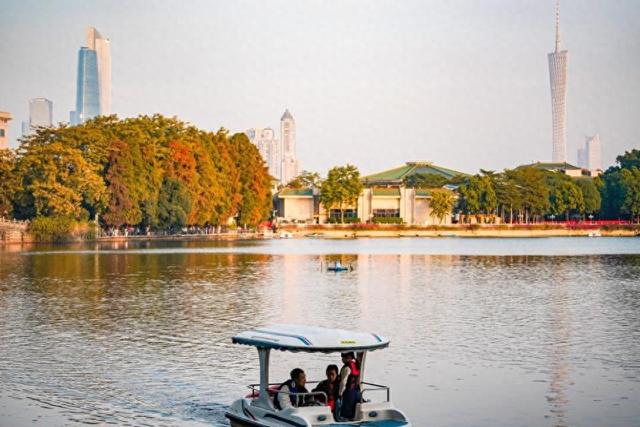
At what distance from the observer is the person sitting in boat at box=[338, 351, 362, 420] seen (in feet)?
67.3

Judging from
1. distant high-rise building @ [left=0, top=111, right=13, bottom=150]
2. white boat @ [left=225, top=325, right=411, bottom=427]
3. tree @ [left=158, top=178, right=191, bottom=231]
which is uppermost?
distant high-rise building @ [left=0, top=111, right=13, bottom=150]

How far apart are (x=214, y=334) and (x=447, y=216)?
16158cm

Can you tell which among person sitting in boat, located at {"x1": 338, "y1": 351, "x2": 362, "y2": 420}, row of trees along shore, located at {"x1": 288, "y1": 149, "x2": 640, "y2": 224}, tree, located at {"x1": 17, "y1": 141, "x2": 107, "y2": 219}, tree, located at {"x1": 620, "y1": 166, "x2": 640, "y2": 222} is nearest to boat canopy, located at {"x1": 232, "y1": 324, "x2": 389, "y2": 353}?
person sitting in boat, located at {"x1": 338, "y1": 351, "x2": 362, "y2": 420}

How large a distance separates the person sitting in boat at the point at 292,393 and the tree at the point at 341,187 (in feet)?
534

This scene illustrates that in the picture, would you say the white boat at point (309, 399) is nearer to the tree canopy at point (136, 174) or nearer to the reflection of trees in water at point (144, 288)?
the reflection of trees in water at point (144, 288)

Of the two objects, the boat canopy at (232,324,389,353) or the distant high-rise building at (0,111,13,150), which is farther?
the distant high-rise building at (0,111,13,150)

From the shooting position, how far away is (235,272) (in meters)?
72.2

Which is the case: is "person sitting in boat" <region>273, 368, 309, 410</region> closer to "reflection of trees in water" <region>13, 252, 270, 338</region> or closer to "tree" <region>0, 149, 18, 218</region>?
"reflection of trees in water" <region>13, 252, 270, 338</region>

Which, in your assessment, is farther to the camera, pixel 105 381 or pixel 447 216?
pixel 447 216

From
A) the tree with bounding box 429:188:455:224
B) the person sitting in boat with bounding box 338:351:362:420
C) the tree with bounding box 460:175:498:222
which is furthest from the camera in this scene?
the tree with bounding box 429:188:455:224

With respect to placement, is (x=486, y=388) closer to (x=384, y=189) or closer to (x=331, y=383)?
(x=331, y=383)

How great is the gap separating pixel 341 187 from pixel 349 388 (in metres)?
164

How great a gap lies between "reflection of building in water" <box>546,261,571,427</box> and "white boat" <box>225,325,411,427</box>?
5218 mm

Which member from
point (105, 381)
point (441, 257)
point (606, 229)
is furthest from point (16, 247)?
point (606, 229)
